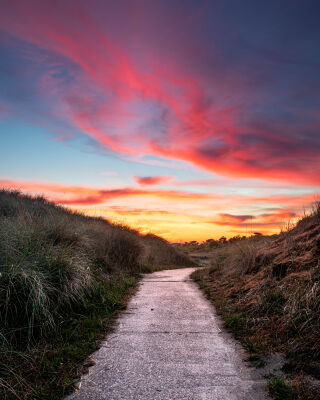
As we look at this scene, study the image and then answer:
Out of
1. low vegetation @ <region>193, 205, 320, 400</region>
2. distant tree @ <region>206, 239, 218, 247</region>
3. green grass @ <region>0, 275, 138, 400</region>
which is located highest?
distant tree @ <region>206, 239, 218, 247</region>

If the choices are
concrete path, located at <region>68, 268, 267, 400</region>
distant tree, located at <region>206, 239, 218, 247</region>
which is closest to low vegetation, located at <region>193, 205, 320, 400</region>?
concrete path, located at <region>68, 268, 267, 400</region>

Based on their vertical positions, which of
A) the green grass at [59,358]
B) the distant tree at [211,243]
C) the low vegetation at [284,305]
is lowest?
the green grass at [59,358]

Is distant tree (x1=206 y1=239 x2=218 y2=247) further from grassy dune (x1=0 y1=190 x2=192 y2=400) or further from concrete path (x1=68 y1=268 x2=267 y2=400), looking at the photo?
concrete path (x1=68 y1=268 x2=267 y2=400)

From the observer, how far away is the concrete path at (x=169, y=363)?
10.4 ft

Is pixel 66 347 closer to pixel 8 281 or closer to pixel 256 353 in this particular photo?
pixel 8 281

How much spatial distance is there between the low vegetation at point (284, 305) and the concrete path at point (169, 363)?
0.98ft

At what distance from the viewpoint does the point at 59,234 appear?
821 centimetres

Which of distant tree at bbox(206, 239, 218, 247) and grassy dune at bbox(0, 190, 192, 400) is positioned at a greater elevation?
distant tree at bbox(206, 239, 218, 247)

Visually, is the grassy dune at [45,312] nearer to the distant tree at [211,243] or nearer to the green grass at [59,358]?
the green grass at [59,358]

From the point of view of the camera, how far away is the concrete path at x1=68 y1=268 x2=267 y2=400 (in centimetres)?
318

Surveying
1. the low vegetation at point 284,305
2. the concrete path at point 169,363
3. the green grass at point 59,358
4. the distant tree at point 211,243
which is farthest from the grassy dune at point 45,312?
the distant tree at point 211,243

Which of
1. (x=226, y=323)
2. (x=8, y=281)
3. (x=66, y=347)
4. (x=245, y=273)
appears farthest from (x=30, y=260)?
(x=245, y=273)

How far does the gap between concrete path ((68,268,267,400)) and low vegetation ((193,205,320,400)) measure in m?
0.30

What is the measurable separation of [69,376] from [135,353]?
92cm
